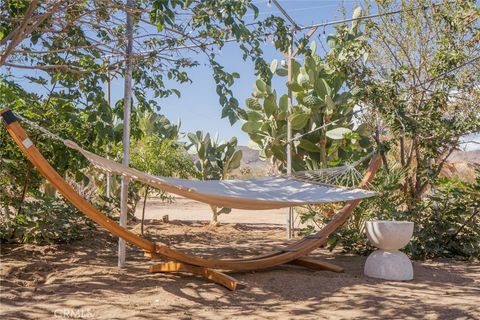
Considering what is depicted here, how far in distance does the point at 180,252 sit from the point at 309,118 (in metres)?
3.55

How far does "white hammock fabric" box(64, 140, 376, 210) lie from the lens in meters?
2.70

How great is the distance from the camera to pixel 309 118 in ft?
20.7

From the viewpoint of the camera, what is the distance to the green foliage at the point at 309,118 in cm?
604

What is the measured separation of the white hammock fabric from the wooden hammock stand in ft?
0.64

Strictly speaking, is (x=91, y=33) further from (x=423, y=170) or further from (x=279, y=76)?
(x=279, y=76)

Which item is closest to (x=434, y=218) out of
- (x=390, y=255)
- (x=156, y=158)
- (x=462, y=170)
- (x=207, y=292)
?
(x=390, y=255)

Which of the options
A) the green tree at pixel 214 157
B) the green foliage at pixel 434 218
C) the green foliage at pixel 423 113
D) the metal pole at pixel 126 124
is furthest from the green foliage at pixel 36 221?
the green tree at pixel 214 157

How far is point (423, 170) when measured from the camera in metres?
4.51

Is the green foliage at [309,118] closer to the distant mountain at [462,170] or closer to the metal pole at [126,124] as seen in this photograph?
the distant mountain at [462,170]

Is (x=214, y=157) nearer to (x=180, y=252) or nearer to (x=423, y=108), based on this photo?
(x=423, y=108)

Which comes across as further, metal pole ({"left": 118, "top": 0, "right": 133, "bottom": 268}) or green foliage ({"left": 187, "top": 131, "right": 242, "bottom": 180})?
green foliage ({"left": 187, "top": 131, "right": 242, "bottom": 180})

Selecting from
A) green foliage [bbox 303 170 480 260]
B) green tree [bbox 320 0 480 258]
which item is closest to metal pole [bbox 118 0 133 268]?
green foliage [bbox 303 170 480 260]

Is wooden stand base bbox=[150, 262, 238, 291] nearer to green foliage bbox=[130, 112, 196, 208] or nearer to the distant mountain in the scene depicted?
green foliage bbox=[130, 112, 196, 208]

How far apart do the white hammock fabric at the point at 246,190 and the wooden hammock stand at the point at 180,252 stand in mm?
196
